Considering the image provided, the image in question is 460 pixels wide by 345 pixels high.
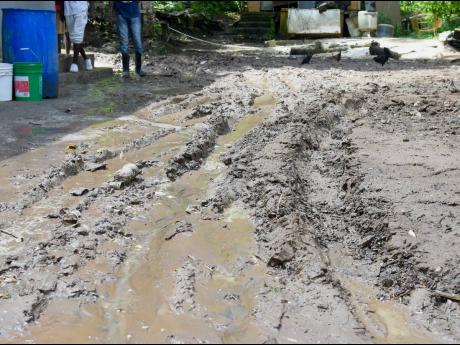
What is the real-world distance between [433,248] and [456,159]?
1756mm

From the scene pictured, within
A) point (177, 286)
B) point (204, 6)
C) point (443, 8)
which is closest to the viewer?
point (177, 286)

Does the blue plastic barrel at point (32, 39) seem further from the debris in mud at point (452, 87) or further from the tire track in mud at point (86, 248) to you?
the debris in mud at point (452, 87)

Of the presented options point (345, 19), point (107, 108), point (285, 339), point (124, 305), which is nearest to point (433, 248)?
point (285, 339)

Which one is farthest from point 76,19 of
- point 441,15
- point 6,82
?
point 441,15

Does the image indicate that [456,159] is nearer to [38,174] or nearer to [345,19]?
[38,174]

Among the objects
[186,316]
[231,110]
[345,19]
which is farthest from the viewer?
[345,19]

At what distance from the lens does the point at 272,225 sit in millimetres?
3908

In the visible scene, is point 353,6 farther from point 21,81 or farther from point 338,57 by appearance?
point 21,81

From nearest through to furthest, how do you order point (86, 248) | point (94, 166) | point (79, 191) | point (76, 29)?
point (86, 248), point (79, 191), point (94, 166), point (76, 29)

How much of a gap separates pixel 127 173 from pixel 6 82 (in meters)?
4.06

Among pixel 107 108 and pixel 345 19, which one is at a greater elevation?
pixel 345 19

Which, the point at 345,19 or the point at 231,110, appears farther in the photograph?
the point at 345,19

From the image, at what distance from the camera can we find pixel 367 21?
1905 centimetres

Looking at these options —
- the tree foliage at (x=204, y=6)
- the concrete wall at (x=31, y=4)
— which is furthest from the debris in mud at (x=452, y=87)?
the tree foliage at (x=204, y=6)
